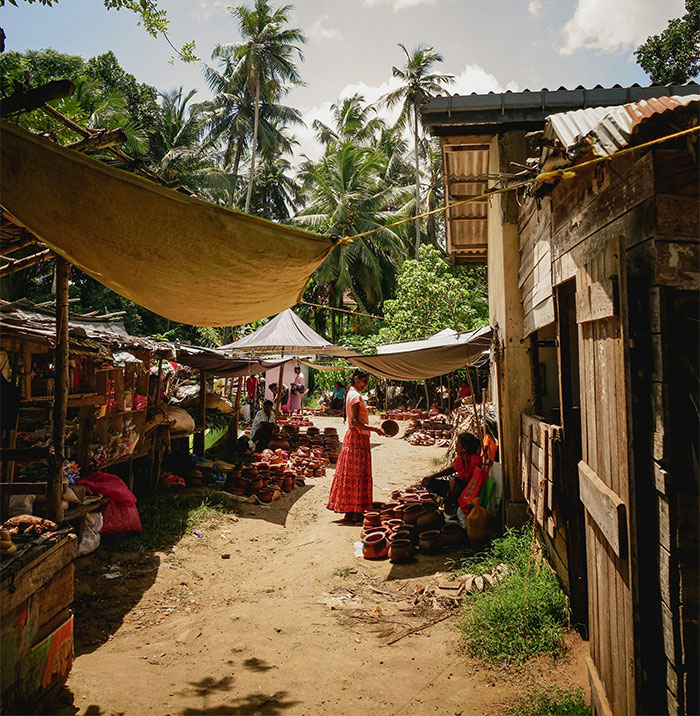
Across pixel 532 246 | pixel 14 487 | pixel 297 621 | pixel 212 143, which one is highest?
pixel 212 143

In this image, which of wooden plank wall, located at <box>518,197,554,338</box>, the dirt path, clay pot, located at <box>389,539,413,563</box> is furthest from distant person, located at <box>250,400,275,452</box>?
wooden plank wall, located at <box>518,197,554,338</box>

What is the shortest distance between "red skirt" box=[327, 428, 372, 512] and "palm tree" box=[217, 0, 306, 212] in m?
18.8

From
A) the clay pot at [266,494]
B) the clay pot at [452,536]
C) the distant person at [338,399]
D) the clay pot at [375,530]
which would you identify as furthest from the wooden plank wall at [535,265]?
the distant person at [338,399]

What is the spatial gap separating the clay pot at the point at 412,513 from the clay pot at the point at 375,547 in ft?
1.26

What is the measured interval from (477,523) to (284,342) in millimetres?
Answer: 6623

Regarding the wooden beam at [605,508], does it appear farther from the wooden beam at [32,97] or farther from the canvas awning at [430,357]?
the canvas awning at [430,357]

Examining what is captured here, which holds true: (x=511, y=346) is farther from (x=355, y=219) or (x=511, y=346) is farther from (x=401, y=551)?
(x=355, y=219)

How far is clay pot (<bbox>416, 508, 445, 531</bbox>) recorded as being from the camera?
539 cm

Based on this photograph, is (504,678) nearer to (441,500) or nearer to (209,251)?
(209,251)

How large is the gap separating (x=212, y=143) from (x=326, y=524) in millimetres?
22825

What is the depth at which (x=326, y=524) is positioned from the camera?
6633 mm

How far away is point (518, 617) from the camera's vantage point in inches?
135

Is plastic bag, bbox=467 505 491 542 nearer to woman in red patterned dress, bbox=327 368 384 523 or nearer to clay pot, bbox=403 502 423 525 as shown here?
clay pot, bbox=403 502 423 525

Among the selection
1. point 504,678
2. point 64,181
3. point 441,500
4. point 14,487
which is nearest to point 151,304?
point 64,181
